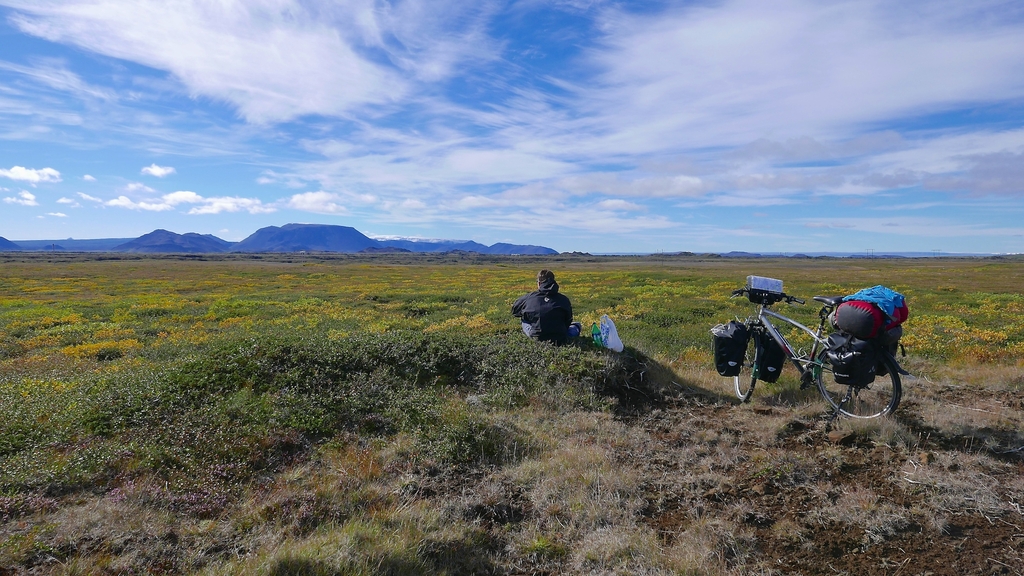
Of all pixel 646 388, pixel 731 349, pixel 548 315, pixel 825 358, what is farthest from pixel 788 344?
pixel 548 315

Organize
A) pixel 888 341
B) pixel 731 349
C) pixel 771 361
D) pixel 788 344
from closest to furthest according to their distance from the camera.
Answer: pixel 888 341
pixel 788 344
pixel 771 361
pixel 731 349

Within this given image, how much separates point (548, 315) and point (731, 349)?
118 inches

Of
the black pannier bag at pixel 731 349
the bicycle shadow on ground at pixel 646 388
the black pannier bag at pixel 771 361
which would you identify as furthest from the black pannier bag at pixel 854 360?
the bicycle shadow on ground at pixel 646 388

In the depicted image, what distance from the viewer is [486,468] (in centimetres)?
507

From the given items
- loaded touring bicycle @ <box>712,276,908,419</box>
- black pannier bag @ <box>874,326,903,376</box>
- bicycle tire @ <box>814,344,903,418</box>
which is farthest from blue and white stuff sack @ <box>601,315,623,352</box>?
black pannier bag @ <box>874,326,903,376</box>

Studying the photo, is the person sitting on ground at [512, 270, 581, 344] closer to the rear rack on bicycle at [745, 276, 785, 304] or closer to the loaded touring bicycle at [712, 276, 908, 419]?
the loaded touring bicycle at [712, 276, 908, 419]

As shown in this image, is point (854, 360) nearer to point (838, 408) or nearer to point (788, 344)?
point (838, 408)

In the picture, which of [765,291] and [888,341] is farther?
[765,291]

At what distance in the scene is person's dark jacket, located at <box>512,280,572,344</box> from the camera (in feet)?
28.8

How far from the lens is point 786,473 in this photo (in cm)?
472

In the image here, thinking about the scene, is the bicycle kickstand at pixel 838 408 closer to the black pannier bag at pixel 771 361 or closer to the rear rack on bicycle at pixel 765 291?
the black pannier bag at pixel 771 361

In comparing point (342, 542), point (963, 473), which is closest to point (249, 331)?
point (342, 542)

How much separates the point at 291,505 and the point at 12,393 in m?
6.38

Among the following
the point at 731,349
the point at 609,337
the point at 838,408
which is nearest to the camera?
the point at 838,408
